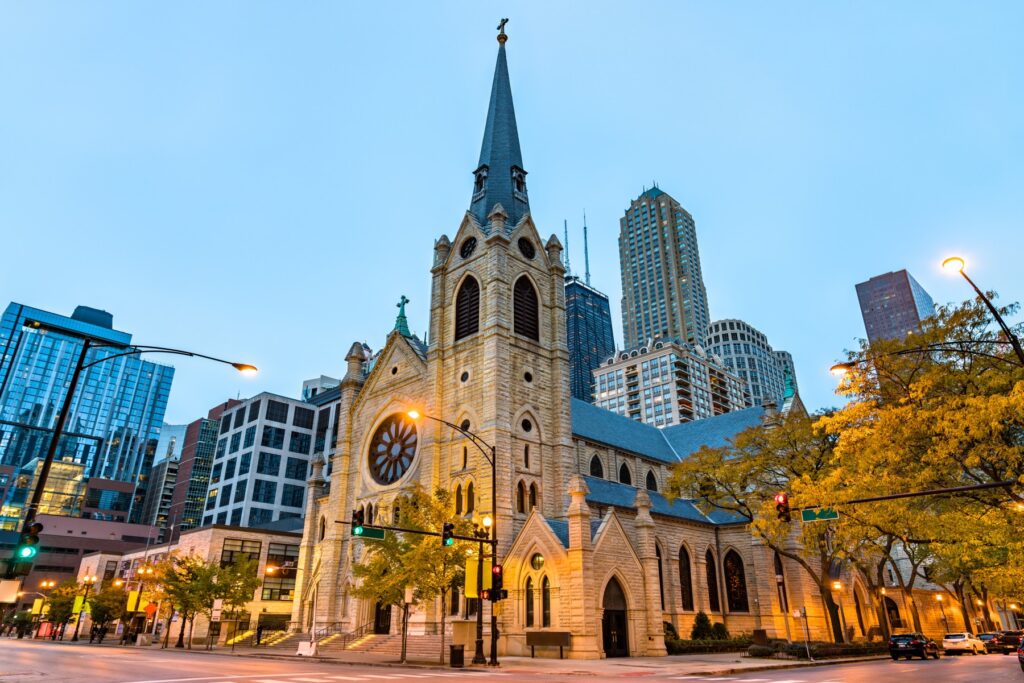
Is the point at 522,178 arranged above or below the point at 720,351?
below

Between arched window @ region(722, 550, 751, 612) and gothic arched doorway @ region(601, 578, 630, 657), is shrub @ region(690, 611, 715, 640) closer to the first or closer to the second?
arched window @ region(722, 550, 751, 612)

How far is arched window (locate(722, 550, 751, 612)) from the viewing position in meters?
45.2

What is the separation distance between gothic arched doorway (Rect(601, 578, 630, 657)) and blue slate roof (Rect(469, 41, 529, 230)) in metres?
26.0

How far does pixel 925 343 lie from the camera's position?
25.7 m

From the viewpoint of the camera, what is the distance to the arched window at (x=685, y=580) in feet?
142

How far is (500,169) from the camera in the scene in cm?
5328

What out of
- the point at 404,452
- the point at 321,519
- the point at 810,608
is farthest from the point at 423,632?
the point at 810,608

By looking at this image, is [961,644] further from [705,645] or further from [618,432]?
[618,432]

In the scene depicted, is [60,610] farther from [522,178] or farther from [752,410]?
[752,410]

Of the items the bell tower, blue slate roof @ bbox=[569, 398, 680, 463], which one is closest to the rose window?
the bell tower

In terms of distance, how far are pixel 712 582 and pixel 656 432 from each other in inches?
658

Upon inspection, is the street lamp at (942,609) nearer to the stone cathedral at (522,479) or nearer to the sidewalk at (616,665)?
the stone cathedral at (522,479)

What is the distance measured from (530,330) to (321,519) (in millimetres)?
21669

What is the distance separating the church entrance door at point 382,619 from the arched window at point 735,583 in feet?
72.1
